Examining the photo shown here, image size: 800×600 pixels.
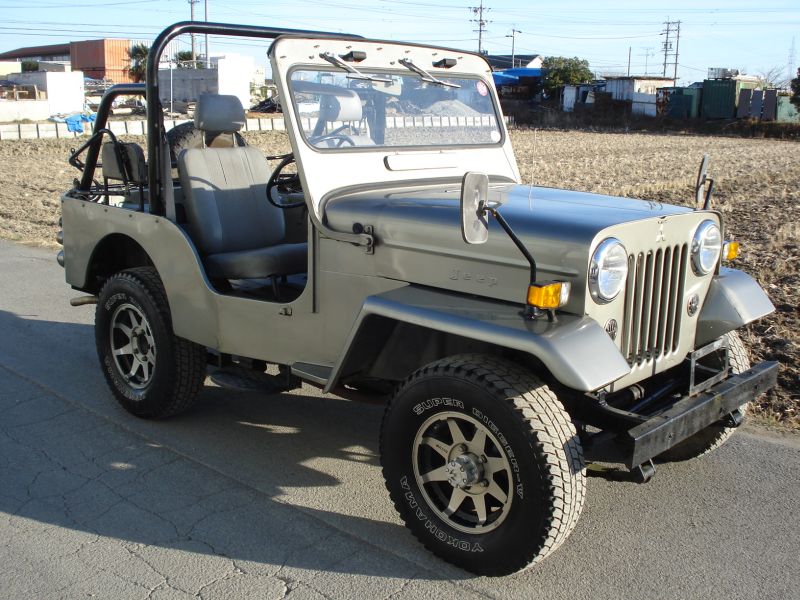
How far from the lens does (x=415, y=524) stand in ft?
11.2

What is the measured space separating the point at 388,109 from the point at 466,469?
1977 mm

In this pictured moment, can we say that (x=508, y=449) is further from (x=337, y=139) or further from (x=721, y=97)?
(x=721, y=97)

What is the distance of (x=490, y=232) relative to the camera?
10.9ft

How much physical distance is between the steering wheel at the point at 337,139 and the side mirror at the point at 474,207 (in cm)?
124

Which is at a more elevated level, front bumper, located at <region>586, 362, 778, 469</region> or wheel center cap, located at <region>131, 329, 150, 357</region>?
front bumper, located at <region>586, 362, 778, 469</region>

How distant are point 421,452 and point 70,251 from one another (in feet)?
10.4

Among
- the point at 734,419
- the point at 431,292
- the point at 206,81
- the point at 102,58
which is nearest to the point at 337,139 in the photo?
the point at 431,292

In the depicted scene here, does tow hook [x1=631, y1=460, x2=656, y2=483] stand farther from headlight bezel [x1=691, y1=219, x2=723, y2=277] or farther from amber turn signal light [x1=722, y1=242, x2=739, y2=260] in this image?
amber turn signal light [x1=722, y1=242, x2=739, y2=260]

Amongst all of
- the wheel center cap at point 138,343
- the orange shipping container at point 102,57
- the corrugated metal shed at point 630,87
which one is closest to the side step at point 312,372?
the wheel center cap at point 138,343

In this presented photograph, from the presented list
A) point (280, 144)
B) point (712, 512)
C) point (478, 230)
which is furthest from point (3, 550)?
point (280, 144)

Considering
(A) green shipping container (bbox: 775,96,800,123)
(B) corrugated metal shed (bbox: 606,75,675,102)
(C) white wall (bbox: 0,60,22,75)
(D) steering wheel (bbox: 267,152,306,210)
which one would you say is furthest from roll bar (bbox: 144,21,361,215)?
(C) white wall (bbox: 0,60,22,75)

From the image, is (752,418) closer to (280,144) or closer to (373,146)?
(373,146)

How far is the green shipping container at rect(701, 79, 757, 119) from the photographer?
145ft

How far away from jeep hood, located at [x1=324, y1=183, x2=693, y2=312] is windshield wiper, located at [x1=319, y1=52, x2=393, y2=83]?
23.9 inches
